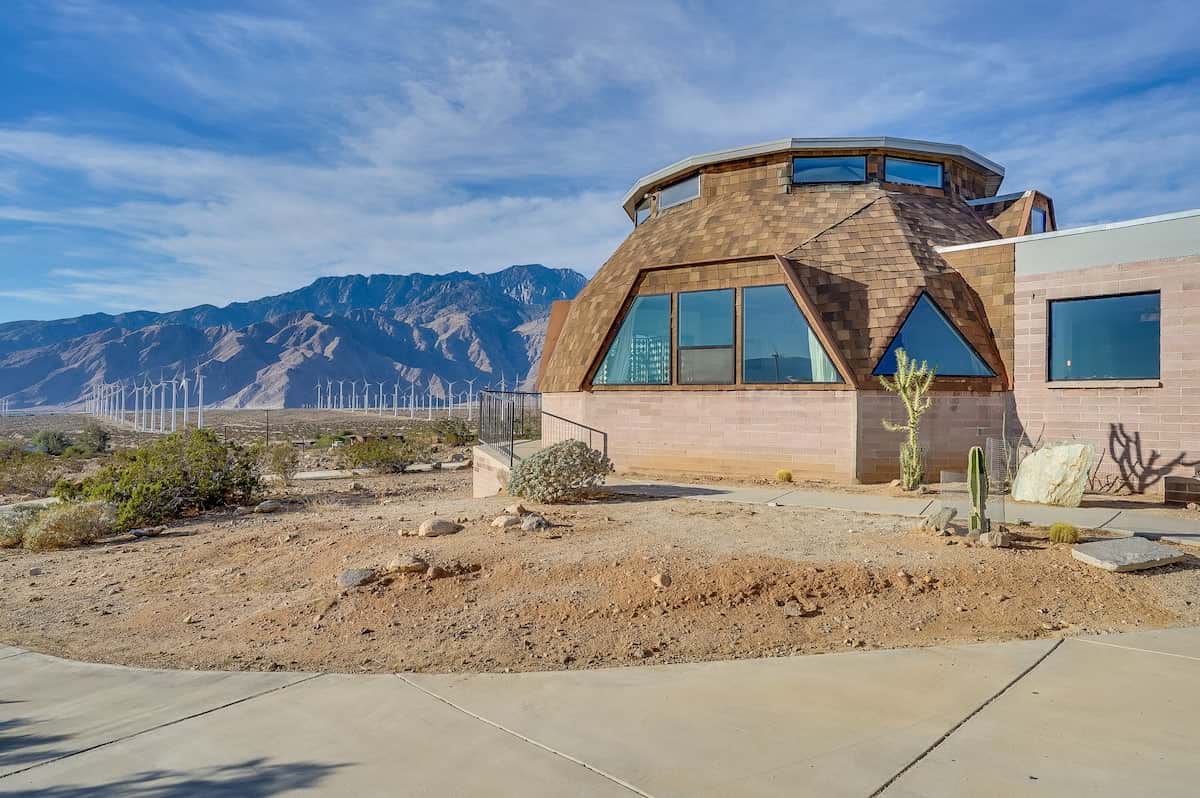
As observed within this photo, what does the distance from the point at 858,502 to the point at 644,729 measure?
8.96 m

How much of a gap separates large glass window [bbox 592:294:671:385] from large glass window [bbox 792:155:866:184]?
18.6 feet

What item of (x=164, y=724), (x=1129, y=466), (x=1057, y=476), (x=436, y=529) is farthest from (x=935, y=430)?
(x=164, y=724)

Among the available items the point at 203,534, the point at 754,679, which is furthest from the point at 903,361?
the point at 203,534

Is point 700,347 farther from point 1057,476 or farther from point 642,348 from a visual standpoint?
point 1057,476

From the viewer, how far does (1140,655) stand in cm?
579

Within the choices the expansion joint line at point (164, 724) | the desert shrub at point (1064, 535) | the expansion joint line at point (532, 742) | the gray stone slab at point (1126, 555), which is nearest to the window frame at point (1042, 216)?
the desert shrub at point (1064, 535)

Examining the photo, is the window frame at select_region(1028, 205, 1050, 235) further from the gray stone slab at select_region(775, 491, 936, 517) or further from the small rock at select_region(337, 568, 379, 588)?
the small rock at select_region(337, 568, 379, 588)

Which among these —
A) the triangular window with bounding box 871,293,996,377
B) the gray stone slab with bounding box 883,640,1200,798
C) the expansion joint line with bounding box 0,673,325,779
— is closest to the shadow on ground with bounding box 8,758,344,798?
the expansion joint line with bounding box 0,673,325,779

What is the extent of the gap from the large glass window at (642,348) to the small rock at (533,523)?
7.93m

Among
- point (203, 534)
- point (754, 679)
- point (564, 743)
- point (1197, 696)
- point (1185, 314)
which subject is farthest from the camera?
point (1185, 314)

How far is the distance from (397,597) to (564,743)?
145 inches

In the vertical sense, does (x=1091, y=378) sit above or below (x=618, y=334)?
below

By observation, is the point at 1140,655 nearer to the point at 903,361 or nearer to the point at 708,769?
the point at 708,769

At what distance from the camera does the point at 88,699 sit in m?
5.27
